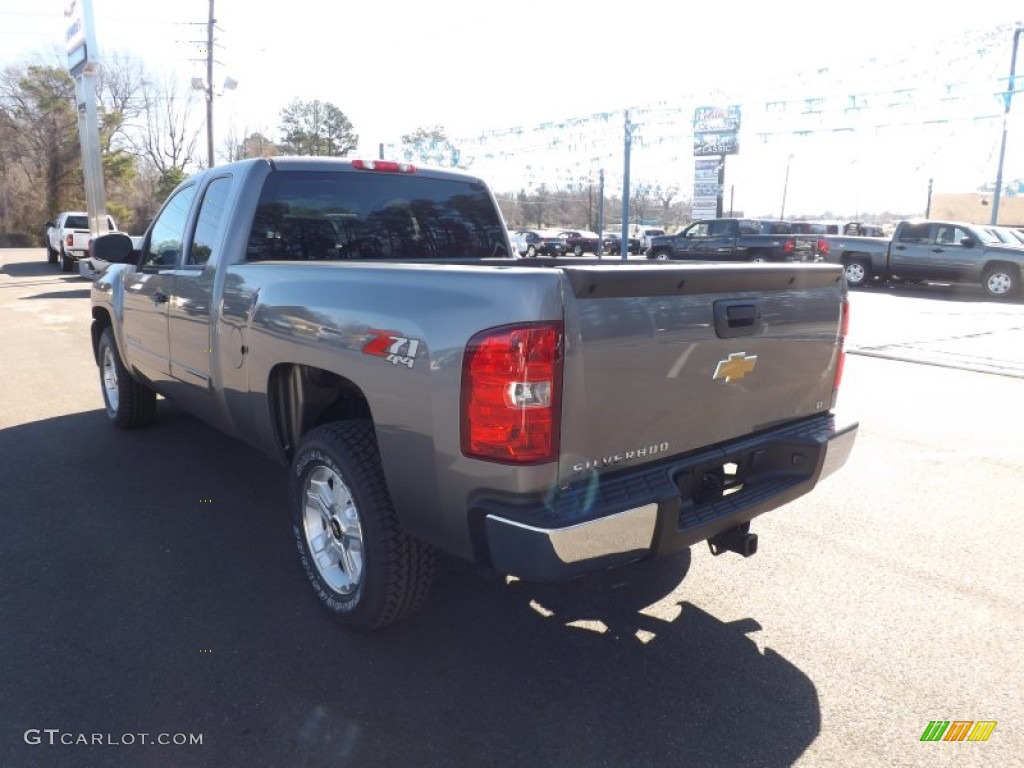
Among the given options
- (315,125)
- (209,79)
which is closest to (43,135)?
(315,125)

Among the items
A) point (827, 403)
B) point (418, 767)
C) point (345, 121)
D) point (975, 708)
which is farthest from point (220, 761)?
point (345, 121)

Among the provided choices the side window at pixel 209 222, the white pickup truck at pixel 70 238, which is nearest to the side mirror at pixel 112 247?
the side window at pixel 209 222

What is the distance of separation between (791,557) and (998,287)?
58.0 feet

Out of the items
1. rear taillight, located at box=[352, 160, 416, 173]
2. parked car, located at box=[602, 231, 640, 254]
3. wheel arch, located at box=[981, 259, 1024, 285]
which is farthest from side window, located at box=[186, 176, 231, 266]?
parked car, located at box=[602, 231, 640, 254]

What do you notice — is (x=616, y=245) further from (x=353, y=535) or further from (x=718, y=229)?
(x=353, y=535)

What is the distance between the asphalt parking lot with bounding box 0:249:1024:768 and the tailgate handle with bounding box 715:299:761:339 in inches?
49.7

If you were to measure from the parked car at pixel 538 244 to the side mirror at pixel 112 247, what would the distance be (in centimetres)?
2674

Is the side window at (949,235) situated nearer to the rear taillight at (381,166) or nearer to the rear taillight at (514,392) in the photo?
the rear taillight at (381,166)

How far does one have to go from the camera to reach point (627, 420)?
2545 millimetres

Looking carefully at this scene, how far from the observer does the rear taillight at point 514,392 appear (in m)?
2.29

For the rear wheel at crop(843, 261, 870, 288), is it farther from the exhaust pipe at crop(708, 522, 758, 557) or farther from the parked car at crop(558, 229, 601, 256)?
the exhaust pipe at crop(708, 522, 758, 557)

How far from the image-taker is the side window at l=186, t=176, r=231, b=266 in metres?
4.16

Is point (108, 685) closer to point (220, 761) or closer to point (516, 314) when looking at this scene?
point (220, 761)

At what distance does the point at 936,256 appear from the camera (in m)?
19.2
